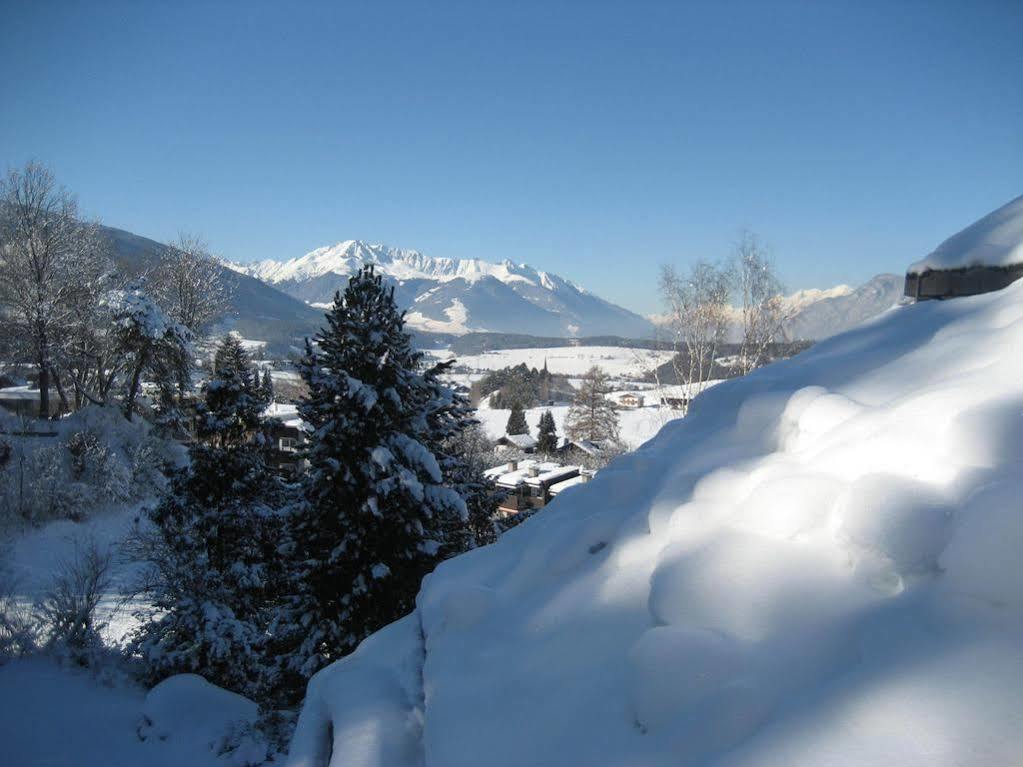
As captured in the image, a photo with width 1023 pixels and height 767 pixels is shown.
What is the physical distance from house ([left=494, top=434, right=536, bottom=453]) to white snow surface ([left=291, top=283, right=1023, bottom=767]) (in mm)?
39807

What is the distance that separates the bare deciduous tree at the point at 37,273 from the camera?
20500 mm

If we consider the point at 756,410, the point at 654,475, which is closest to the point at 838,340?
the point at 756,410

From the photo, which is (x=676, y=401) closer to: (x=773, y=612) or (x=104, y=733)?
(x=104, y=733)

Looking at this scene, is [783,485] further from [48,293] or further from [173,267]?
[173,267]

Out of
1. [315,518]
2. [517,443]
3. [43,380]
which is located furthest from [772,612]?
[517,443]

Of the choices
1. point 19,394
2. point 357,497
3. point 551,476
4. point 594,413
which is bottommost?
point 551,476

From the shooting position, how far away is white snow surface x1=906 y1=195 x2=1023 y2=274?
3637 millimetres

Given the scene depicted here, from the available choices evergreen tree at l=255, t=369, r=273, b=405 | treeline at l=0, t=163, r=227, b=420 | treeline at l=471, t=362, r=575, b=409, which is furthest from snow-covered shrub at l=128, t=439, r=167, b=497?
treeline at l=471, t=362, r=575, b=409

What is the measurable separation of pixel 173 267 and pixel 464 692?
1308 inches

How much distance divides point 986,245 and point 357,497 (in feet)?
26.0

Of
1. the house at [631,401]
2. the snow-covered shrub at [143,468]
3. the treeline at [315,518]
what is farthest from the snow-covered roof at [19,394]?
the house at [631,401]

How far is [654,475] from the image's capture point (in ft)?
10.6

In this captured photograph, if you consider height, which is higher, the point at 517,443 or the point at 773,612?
the point at 773,612

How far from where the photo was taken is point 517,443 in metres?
43.5
